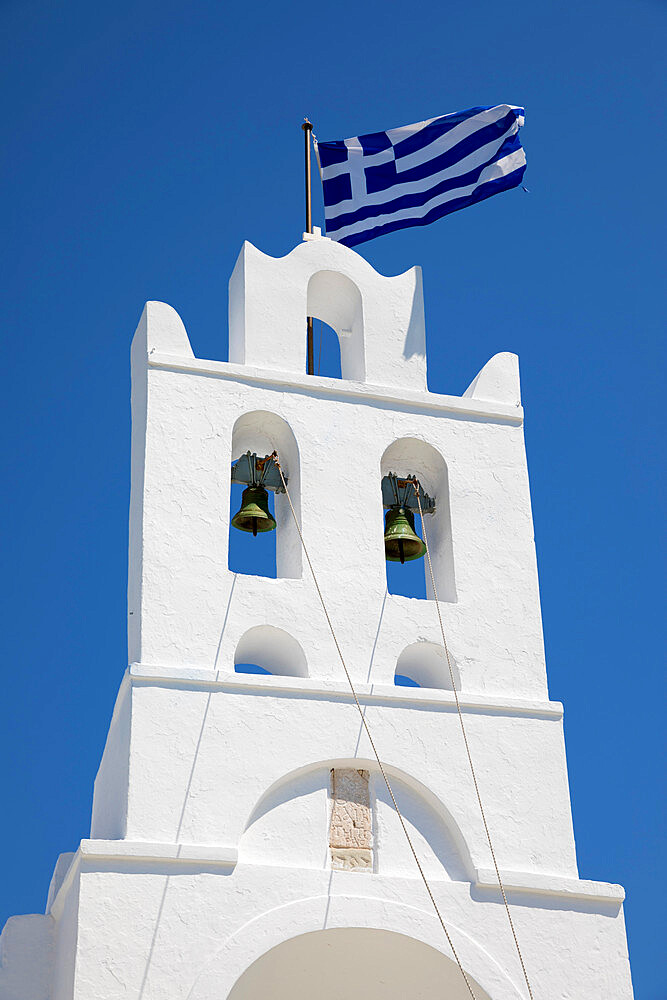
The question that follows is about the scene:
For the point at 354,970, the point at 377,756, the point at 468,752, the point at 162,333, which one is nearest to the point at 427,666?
the point at 468,752

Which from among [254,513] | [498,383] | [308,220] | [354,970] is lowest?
[354,970]

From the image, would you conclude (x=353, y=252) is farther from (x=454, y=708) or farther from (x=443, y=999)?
(x=443, y=999)

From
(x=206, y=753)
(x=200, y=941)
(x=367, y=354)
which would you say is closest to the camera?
(x=200, y=941)

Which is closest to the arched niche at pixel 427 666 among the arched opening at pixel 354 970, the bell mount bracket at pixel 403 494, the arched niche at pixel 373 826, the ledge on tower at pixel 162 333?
the arched niche at pixel 373 826

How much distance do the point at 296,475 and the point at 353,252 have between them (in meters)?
2.45

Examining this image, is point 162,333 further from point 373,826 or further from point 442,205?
point 373,826

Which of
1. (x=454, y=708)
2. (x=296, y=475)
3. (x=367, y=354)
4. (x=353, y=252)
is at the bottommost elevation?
(x=454, y=708)

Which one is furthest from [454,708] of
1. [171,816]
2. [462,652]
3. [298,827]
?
[171,816]

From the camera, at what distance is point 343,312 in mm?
13297

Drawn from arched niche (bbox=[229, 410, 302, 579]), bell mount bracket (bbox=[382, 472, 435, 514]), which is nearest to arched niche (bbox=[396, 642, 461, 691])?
arched niche (bbox=[229, 410, 302, 579])

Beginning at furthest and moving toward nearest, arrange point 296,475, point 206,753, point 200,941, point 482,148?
point 482,148, point 296,475, point 206,753, point 200,941

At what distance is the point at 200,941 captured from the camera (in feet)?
31.9

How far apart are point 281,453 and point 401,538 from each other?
47.4 inches

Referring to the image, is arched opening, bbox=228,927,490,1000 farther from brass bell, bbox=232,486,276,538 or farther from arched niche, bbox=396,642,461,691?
brass bell, bbox=232,486,276,538
